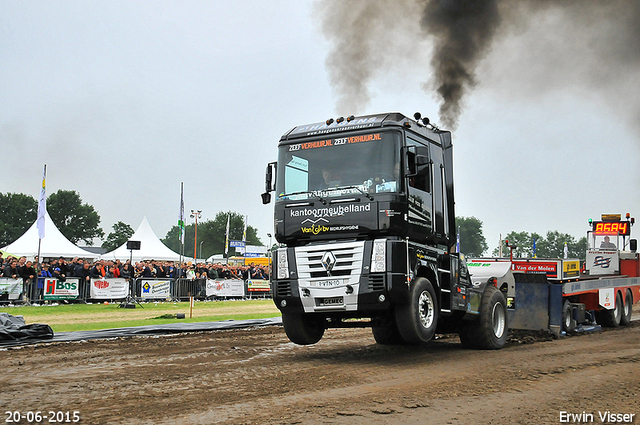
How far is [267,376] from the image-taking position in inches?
306

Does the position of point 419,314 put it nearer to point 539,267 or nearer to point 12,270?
point 539,267

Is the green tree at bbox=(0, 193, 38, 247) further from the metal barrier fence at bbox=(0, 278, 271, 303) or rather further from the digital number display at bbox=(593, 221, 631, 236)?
the digital number display at bbox=(593, 221, 631, 236)

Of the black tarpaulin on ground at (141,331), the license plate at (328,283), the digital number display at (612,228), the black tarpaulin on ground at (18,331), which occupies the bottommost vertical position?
the black tarpaulin on ground at (141,331)

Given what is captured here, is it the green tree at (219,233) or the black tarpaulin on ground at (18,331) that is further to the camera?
the green tree at (219,233)

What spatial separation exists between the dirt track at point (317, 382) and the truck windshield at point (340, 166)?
2.64 metres

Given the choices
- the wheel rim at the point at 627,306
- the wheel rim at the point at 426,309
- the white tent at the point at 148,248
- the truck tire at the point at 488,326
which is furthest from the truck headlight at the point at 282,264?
the white tent at the point at 148,248

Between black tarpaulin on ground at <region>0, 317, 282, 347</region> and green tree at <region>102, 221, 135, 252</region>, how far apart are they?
12369 cm

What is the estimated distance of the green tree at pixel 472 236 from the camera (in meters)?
152

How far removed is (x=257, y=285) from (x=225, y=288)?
2751 millimetres

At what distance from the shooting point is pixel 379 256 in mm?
8602

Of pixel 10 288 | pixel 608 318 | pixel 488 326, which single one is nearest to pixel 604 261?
pixel 608 318

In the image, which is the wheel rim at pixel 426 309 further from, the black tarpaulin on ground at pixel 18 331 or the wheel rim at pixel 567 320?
the black tarpaulin on ground at pixel 18 331

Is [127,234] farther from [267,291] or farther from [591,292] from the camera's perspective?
[591,292]

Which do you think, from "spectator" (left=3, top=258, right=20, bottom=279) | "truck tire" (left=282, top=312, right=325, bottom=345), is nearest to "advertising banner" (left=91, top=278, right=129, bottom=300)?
"spectator" (left=3, top=258, right=20, bottom=279)
